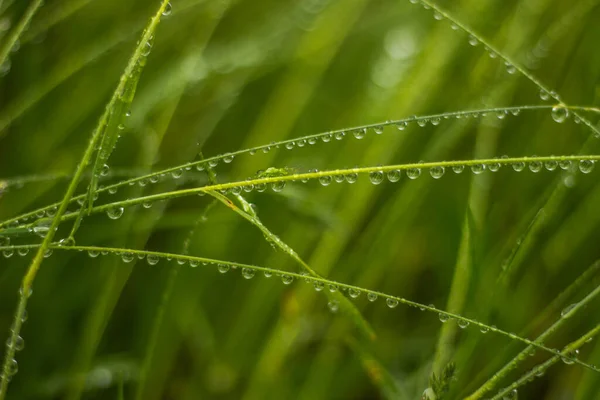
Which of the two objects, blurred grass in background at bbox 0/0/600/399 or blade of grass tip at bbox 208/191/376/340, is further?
blurred grass in background at bbox 0/0/600/399

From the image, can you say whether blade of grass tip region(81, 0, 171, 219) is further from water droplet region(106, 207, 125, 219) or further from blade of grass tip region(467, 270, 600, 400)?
blade of grass tip region(467, 270, 600, 400)

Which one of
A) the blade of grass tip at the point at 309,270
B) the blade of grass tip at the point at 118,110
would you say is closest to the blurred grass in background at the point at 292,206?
the blade of grass tip at the point at 309,270

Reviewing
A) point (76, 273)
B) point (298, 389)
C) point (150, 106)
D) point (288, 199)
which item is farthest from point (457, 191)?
point (76, 273)

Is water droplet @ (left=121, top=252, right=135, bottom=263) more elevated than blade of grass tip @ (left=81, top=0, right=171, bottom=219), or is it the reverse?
blade of grass tip @ (left=81, top=0, right=171, bottom=219)

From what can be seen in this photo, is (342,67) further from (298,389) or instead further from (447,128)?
(298,389)

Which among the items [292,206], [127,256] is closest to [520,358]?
[127,256]

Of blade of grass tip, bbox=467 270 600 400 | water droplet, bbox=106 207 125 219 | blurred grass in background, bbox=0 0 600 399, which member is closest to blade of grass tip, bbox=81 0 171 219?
water droplet, bbox=106 207 125 219

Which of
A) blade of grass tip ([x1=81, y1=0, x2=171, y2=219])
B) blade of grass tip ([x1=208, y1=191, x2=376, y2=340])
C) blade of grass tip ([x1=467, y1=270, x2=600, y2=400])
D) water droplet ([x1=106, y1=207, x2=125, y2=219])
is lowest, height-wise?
blade of grass tip ([x1=467, y1=270, x2=600, y2=400])

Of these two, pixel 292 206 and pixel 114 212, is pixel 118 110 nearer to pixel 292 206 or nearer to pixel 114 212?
pixel 114 212
